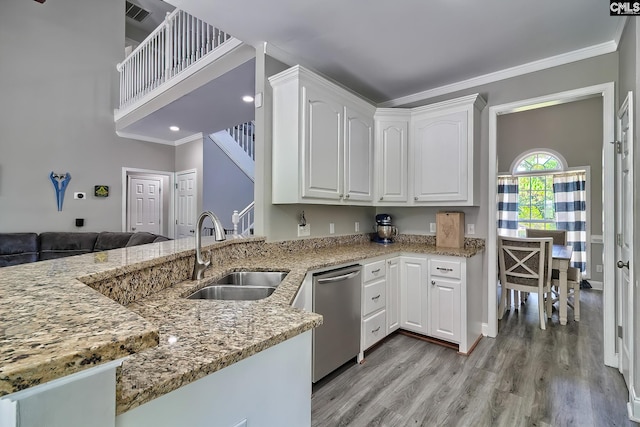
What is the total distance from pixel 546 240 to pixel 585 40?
195cm

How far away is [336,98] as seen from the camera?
2.75 meters

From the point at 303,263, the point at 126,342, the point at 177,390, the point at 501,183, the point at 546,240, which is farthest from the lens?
the point at 501,183

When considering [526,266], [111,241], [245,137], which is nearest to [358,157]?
[526,266]

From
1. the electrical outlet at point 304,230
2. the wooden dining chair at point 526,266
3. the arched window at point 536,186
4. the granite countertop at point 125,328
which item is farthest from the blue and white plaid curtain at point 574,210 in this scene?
the granite countertop at point 125,328

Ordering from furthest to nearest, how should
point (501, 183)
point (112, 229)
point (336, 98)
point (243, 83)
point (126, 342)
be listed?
point (501, 183) → point (112, 229) → point (243, 83) → point (336, 98) → point (126, 342)

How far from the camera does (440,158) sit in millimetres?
3137

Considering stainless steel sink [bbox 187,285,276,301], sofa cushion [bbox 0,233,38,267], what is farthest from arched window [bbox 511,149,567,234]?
sofa cushion [bbox 0,233,38,267]

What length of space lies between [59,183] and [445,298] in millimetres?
5630

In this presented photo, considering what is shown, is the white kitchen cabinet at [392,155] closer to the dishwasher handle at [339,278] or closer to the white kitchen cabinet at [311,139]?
the white kitchen cabinet at [311,139]

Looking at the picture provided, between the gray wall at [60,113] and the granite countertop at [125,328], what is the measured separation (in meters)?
4.43

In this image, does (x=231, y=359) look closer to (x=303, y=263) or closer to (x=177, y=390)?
(x=177, y=390)

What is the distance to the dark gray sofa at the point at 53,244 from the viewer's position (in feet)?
12.9

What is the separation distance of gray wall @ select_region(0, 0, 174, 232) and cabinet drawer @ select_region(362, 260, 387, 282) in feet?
15.6

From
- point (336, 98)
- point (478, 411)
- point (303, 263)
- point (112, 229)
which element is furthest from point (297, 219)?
point (112, 229)
